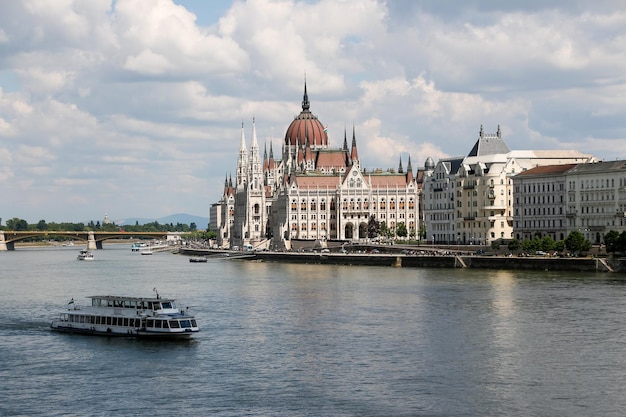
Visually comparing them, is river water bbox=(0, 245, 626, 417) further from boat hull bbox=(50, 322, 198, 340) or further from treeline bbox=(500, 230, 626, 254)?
treeline bbox=(500, 230, 626, 254)

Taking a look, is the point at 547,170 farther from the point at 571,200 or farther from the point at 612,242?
the point at 612,242

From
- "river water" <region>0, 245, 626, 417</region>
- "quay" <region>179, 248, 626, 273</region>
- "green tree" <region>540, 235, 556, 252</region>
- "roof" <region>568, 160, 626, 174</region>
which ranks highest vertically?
"roof" <region>568, 160, 626, 174</region>

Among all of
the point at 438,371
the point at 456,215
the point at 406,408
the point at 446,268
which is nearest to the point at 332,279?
the point at 446,268

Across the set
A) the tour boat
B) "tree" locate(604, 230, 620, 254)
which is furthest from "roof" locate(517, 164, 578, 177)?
the tour boat

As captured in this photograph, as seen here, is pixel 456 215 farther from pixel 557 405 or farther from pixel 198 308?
pixel 557 405

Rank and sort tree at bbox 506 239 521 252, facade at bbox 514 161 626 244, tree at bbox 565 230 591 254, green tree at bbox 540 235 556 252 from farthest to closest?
tree at bbox 506 239 521 252, facade at bbox 514 161 626 244, green tree at bbox 540 235 556 252, tree at bbox 565 230 591 254

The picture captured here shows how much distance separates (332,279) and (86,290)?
26.4 meters

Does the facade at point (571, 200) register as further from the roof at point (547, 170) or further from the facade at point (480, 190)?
the facade at point (480, 190)

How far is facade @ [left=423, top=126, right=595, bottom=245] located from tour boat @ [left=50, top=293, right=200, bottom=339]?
85.6m

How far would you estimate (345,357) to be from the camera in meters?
59.3

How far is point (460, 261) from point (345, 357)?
75848 mm

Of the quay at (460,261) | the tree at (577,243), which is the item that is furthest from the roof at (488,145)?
the tree at (577,243)

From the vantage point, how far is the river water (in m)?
48.3

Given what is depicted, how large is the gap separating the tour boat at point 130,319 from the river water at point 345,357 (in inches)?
41.3
